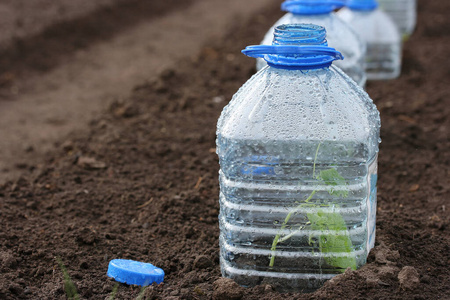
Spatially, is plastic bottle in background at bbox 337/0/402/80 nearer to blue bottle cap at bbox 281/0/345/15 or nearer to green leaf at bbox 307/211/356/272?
blue bottle cap at bbox 281/0/345/15

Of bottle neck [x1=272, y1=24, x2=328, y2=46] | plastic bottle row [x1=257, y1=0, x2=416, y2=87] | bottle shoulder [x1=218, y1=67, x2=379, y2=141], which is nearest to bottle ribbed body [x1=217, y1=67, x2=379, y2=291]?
bottle shoulder [x1=218, y1=67, x2=379, y2=141]

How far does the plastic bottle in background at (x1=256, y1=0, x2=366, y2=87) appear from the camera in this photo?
14.1 feet

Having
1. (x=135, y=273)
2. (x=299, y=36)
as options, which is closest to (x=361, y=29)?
(x=299, y=36)

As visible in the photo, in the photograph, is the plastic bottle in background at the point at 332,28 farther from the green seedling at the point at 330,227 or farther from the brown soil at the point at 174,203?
the green seedling at the point at 330,227

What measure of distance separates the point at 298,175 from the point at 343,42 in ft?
7.97

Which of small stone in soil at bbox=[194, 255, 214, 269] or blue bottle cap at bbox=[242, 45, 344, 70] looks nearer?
blue bottle cap at bbox=[242, 45, 344, 70]

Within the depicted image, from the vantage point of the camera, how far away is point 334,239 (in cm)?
260

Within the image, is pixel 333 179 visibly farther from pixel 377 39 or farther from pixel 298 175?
pixel 377 39

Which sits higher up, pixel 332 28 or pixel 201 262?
pixel 332 28

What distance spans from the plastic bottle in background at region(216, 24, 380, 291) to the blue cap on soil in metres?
0.35

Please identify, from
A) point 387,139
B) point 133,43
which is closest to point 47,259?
point 387,139

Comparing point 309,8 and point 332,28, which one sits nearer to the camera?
point 309,8

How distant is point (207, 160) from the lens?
432 centimetres

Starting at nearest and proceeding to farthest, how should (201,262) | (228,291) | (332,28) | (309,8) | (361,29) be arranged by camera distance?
1. (228,291)
2. (201,262)
3. (309,8)
4. (332,28)
5. (361,29)
